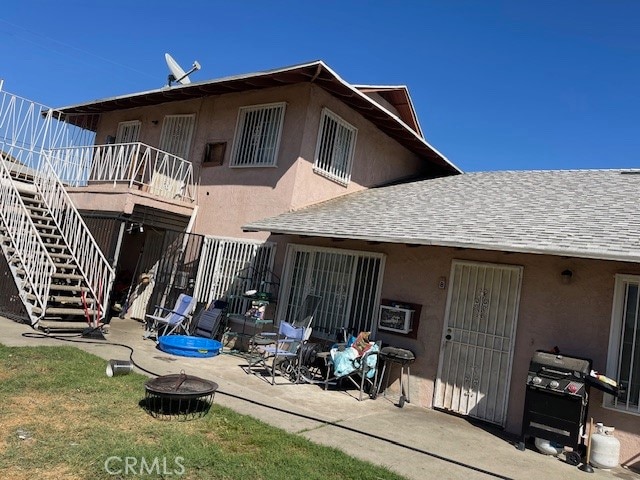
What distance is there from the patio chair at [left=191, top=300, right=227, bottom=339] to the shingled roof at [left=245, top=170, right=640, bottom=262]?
2040 millimetres

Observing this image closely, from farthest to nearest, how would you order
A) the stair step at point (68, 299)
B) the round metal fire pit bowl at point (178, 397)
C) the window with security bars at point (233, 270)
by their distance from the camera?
1. the window with security bars at point (233, 270)
2. the stair step at point (68, 299)
3. the round metal fire pit bowl at point (178, 397)

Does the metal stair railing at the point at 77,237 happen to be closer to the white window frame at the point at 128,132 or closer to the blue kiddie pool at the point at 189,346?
→ the blue kiddie pool at the point at 189,346

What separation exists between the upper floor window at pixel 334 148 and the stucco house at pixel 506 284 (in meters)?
1.69

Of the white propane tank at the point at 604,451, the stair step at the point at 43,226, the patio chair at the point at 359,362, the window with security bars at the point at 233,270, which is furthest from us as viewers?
the window with security bars at the point at 233,270

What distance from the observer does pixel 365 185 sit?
12148 mm

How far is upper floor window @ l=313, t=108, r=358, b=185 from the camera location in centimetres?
1028

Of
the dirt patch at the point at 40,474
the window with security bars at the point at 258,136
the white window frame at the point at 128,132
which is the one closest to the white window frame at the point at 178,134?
the white window frame at the point at 128,132

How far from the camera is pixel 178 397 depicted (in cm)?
458

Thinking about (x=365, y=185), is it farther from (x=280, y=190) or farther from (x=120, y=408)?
(x=120, y=408)

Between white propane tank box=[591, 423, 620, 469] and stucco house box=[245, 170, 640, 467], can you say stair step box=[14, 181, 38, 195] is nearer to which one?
stucco house box=[245, 170, 640, 467]

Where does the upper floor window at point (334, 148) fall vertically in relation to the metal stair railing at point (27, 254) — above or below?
above

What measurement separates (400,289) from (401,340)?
883mm

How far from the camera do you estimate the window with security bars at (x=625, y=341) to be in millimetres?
5855

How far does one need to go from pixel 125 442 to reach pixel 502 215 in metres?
6.57
